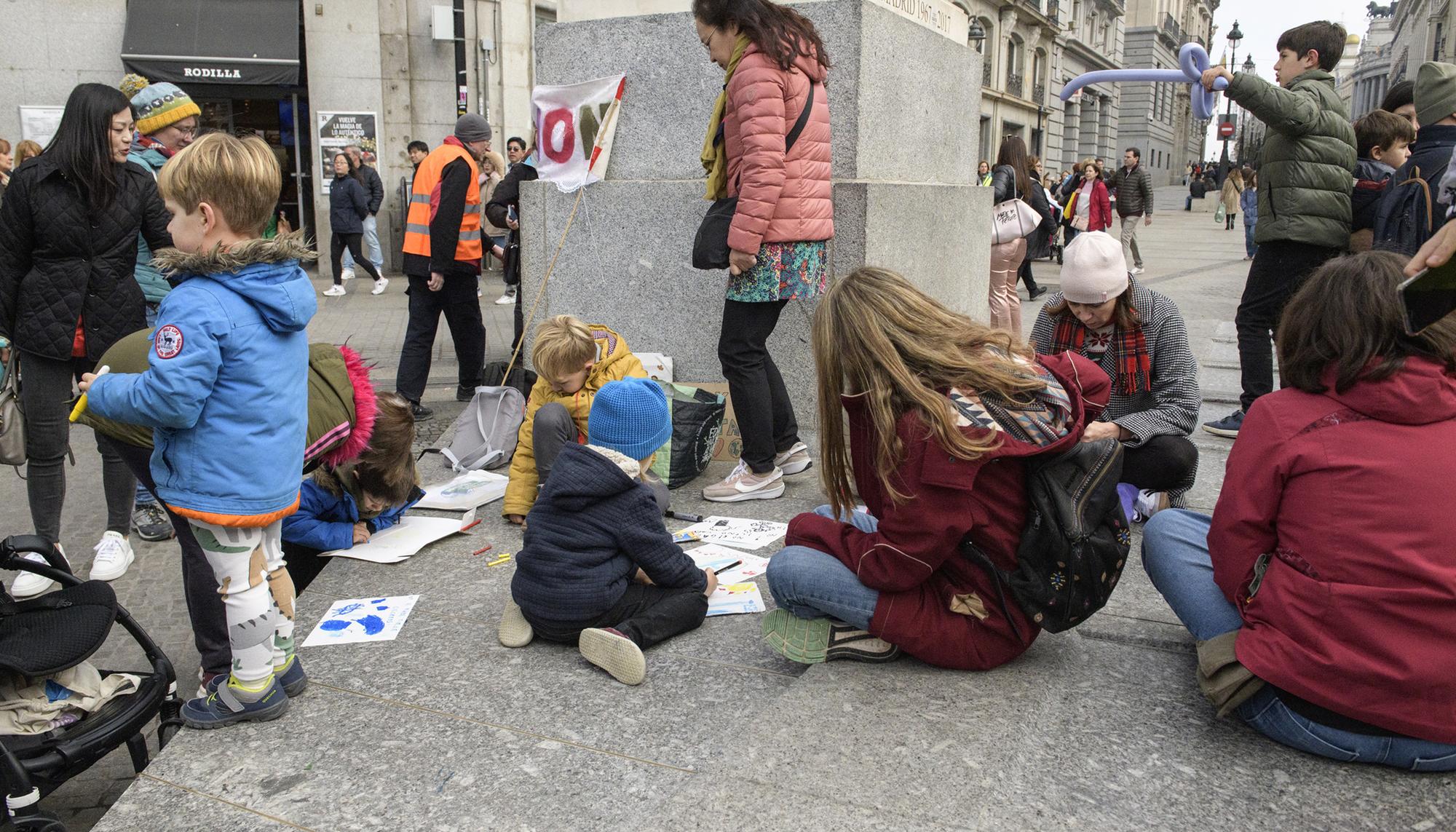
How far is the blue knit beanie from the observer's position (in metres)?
3.31

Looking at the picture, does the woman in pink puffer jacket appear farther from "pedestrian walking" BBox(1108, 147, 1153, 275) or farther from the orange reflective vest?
"pedestrian walking" BBox(1108, 147, 1153, 275)

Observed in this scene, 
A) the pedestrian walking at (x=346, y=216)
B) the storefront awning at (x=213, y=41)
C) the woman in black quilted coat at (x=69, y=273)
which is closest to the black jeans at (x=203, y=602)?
the woman in black quilted coat at (x=69, y=273)

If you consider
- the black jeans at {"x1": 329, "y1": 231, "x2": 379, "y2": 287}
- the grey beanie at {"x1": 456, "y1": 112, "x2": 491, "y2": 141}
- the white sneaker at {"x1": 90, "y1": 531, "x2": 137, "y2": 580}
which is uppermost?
the grey beanie at {"x1": 456, "y1": 112, "x2": 491, "y2": 141}

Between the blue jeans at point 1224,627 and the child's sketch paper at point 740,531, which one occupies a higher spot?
the blue jeans at point 1224,627

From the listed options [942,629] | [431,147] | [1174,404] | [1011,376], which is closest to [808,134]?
[1174,404]

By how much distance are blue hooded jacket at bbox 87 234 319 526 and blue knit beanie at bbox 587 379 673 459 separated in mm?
921

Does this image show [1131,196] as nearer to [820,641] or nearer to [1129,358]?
[1129,358]

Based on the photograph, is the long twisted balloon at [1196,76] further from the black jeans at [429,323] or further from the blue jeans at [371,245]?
the blue jeans at [371,245]

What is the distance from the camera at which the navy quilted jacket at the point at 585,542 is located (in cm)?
303

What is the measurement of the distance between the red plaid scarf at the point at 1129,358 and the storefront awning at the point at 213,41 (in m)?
13.8

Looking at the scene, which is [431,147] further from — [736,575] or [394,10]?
[736,575]

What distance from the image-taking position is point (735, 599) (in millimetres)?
3420

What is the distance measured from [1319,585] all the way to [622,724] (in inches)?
62.2

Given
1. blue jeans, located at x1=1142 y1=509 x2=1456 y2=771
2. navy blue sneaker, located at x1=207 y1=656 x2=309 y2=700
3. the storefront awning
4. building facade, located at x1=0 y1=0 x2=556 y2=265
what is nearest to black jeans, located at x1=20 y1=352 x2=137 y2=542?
navy blue sneaker, located at x1=207 y1=656 x2=309 y2=700
